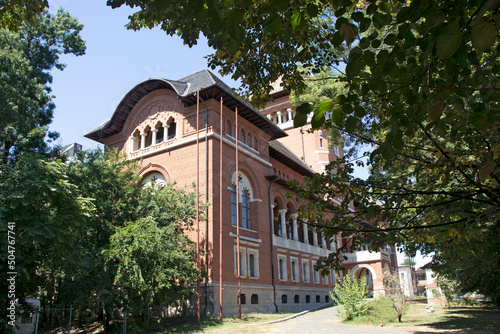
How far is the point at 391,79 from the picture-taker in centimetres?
550

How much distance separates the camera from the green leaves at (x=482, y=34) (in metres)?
1.96

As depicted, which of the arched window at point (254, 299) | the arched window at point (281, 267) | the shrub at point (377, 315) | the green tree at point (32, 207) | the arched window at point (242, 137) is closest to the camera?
the green tree at point (32, 207)

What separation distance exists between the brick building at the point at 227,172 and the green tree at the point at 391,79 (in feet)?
37.0

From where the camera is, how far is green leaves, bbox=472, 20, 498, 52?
6.45ft

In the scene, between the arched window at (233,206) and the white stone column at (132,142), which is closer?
the arched window at (233,206)

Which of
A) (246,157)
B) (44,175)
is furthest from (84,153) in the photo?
(246,157)

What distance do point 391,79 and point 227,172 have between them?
18.1 metres

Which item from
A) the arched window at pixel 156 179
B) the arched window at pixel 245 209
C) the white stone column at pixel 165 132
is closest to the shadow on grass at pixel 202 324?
the arched window at pixel 245 209

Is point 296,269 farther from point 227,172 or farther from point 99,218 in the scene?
point 99,218

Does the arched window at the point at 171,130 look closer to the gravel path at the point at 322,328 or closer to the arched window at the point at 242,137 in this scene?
the arched window at the point at 242,137

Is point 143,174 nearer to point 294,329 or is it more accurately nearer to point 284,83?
point 294,329

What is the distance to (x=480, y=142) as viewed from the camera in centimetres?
613

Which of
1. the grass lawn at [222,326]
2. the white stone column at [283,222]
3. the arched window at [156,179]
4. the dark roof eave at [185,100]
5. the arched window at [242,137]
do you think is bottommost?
the grass lawn at [222,326]

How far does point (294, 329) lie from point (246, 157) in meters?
12.2
